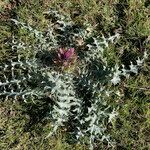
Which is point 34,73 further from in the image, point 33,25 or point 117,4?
point 117,4

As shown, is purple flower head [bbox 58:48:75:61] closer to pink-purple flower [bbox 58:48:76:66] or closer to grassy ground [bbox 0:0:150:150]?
pink-purple flower [bbox 58:48:76:66]

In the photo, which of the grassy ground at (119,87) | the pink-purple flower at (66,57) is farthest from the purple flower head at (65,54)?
the grassy ground at (119,87)

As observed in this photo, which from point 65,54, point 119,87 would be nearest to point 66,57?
point 65,54

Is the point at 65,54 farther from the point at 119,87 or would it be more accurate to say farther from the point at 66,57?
the point at 119,87

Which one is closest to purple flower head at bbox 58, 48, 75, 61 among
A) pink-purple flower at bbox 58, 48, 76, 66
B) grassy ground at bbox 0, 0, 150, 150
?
pink-purple flower at bbox 58, 48, 76, 66

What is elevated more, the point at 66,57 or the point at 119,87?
the point at 66,57

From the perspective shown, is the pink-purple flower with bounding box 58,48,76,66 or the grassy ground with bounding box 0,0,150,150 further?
the grassy ground with bounding box 0,0,150,150

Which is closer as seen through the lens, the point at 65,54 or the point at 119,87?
the point at 65,54

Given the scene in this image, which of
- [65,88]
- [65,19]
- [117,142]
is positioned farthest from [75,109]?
[65,19]
